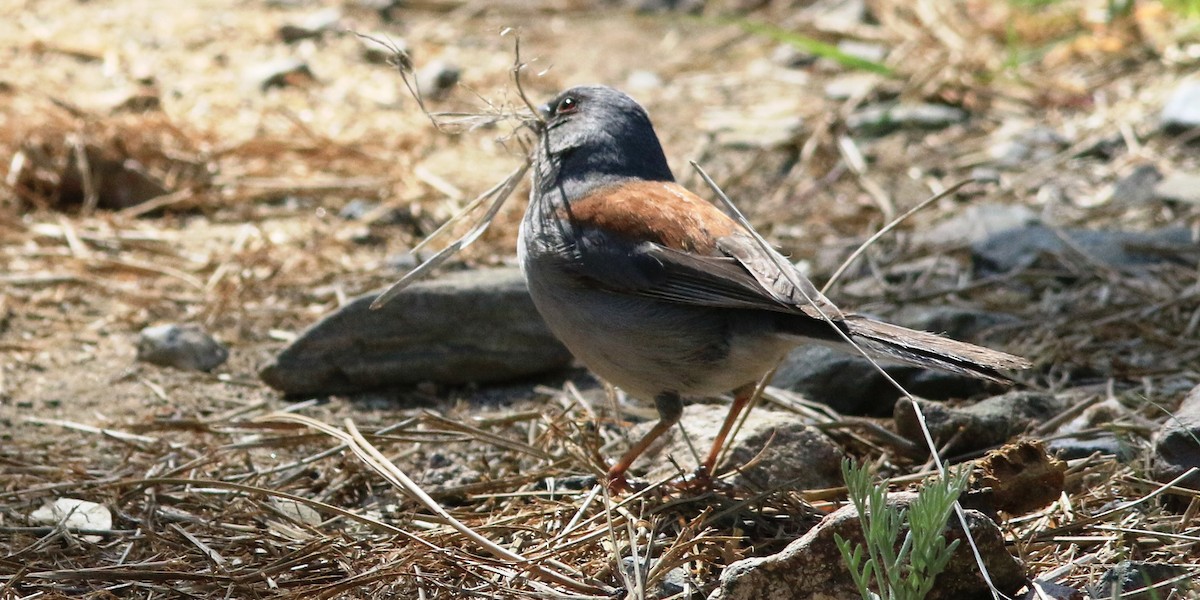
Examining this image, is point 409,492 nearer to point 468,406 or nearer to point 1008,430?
point 468,406

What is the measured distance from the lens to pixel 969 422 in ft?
12.9

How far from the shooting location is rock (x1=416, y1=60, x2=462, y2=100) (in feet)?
27.0

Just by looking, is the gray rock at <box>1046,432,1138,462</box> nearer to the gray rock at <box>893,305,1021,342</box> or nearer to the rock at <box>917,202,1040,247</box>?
the gray rock at <box>893,305,1021,342</box>

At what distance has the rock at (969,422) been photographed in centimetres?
393

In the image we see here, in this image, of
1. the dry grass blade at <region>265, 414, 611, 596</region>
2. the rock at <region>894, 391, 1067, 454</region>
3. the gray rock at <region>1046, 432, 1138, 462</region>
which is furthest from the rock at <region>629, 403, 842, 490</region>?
the dry grass blade at <region>265, 414, 611, 596</region>

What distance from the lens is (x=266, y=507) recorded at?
12.0ft

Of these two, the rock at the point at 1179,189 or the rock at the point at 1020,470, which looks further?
the rock at the point at 1179,189

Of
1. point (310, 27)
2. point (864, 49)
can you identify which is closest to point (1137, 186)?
point (864, 49)

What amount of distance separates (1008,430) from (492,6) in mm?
6921

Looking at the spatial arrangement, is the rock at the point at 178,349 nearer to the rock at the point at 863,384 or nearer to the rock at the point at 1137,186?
the rock at the point at 863,384

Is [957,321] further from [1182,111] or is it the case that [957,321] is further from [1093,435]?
[1182,111]

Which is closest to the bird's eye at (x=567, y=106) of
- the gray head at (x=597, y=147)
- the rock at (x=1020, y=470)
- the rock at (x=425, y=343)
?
the gray head at (x=597, y=147)

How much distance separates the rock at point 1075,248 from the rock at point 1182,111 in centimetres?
141

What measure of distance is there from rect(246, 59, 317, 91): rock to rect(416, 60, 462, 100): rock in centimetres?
80
